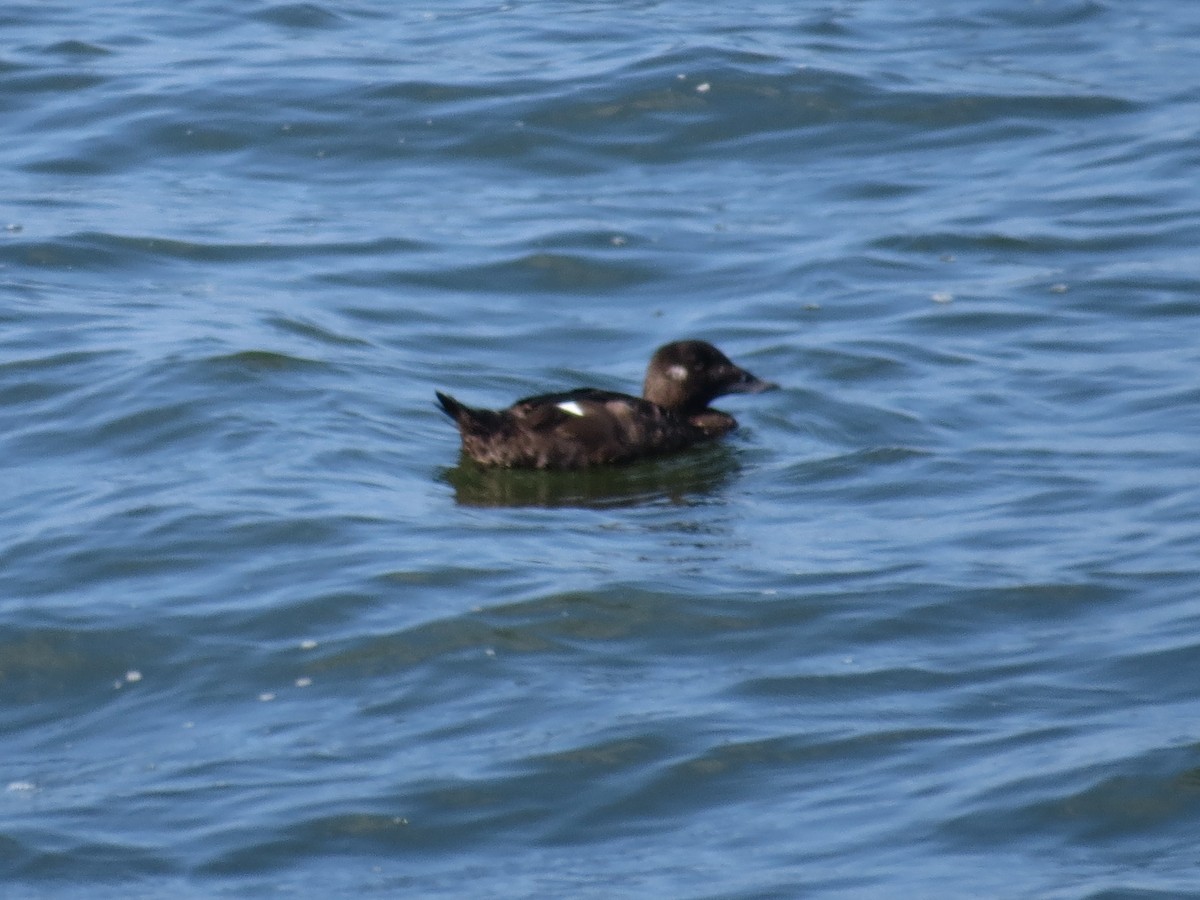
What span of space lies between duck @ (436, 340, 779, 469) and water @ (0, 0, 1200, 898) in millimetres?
176

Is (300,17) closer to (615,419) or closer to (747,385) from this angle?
(747,385)

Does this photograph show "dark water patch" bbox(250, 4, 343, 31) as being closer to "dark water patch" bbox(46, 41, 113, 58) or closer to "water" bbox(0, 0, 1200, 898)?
"water" bbox(0, 0, 1200, 898)

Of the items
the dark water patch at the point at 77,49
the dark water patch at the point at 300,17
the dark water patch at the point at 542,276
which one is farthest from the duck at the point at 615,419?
the dark water patch at the point at 300,17

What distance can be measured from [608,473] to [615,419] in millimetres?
284

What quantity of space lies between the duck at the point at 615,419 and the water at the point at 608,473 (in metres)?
0.18

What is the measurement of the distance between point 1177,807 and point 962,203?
8.73 metres

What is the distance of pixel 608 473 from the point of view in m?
11.0

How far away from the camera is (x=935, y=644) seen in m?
8.38

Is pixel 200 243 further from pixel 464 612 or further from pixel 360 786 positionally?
pixel 360 786

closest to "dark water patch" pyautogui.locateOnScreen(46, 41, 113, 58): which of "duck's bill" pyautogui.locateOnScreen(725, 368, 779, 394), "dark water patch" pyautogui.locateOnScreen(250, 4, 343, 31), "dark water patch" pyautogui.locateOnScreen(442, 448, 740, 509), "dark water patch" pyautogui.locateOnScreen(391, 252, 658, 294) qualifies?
"dark water patch" pyautogui.locateOnScreen(250, 4, 343, 31)

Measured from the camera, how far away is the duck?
10.7m

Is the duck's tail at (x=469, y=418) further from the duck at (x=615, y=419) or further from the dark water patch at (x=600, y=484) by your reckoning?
the dark water patch at (x=600, y=484)

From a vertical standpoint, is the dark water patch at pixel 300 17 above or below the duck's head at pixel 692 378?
above

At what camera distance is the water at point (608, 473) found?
277 inches
